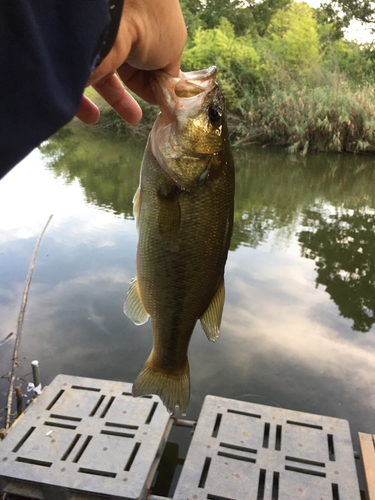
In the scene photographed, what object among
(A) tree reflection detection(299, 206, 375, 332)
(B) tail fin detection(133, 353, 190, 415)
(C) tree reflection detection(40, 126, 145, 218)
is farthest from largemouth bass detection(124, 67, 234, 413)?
(C) tree reflection detection(40, 126, 145, 218)

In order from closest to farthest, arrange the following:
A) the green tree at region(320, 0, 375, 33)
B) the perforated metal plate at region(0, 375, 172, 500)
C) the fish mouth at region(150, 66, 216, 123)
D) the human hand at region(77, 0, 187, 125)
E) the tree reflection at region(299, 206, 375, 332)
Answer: the human hand at region(77, 0, 187, 125), the fish mouth at region(150, 66, 216, 123), the perforated metal plate at region(0, 375, 172, 500), the tree reflection at region(299, 206, 375, 332), the green tree at region(320, 0, 375, 33)

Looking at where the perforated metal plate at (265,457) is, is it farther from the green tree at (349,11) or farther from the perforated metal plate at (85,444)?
the green tree at (349,11)

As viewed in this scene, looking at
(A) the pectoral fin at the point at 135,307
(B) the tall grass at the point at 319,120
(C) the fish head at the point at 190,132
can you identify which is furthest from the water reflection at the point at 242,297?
(B) the tall grass at the point at 319,120

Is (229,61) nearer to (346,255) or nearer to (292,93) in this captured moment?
(292,93)

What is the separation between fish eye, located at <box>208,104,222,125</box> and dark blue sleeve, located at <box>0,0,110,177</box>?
27.6 inches

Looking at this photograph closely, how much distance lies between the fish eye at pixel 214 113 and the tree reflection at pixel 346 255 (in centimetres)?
443

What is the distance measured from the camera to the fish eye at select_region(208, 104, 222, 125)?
137 centimetres

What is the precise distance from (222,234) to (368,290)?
5302 millimetres

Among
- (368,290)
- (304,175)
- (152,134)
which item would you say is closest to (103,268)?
(368,290)

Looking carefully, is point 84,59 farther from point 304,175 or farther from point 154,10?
point 304,175

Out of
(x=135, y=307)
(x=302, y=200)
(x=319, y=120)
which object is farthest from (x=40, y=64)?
(x=319, y=120)

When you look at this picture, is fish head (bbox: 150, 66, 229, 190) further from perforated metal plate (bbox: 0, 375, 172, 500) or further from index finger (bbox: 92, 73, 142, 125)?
perforated metal plate (bbox: 0, 375, 172, 500)

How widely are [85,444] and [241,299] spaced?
3.01m

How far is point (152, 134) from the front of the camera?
1.39m
